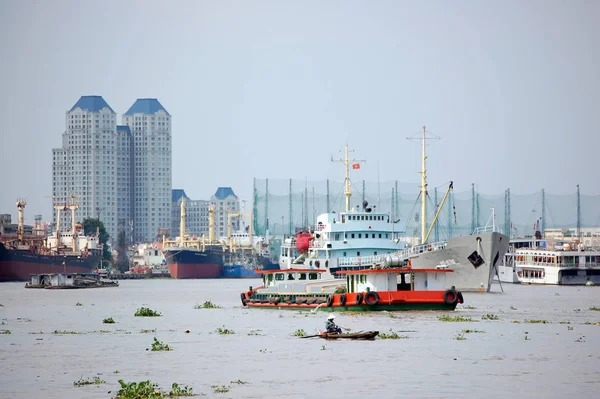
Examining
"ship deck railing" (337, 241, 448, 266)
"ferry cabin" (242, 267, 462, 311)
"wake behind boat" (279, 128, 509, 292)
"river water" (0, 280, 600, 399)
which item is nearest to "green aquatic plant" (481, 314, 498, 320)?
"river water" (0, 280, 600, 399)

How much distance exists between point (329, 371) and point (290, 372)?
1.50 m

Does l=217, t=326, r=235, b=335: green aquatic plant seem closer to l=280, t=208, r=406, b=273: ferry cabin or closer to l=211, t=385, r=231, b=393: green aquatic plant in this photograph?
l=211, t=385, r=231, b=393: green aquatic plant

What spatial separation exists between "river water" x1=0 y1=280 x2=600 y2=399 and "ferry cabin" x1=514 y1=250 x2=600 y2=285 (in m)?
71.0

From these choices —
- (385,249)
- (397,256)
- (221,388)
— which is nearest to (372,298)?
(221,388)

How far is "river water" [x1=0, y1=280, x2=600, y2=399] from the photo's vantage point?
3712 cm

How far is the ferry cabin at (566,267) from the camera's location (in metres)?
142

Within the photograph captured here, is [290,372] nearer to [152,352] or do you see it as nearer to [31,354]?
[152,352]

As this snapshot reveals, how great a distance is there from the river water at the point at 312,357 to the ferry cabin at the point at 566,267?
71.0 m

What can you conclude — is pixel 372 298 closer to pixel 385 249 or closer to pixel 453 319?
pixel 453 319

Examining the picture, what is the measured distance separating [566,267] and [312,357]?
102m

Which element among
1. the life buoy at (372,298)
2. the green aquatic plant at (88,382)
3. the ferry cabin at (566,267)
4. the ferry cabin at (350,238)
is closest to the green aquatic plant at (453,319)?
the life buoy at (372,298)

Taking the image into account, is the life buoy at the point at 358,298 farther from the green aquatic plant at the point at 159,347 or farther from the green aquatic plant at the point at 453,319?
the green aquatic plant at the point at 159,347

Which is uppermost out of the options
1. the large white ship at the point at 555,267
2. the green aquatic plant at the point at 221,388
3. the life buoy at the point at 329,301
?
the large white ship at the point at 555,267

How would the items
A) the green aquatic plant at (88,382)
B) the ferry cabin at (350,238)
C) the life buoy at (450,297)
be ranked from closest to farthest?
the green aquatic plant at (88,382)
the life buoy at (450,297)
the ferry cabin at (350,238)
